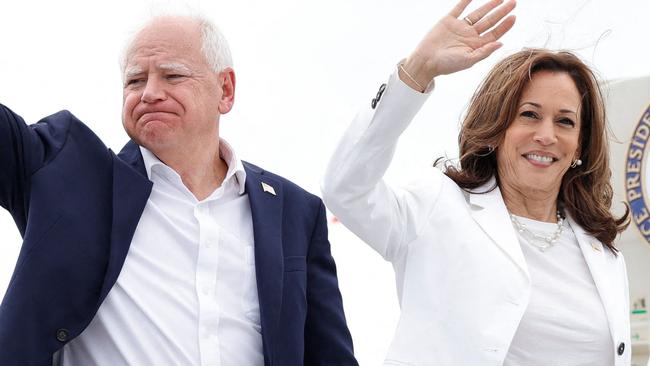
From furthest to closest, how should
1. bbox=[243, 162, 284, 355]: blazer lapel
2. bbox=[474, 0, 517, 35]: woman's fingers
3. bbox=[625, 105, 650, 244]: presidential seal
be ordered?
bbox=[625, 105, 650, 244]: presidential seal < bbox=[474, 0, 517, 35]: woman's fingers < bbox=[243, 162, 284, 355]: blazer lapel

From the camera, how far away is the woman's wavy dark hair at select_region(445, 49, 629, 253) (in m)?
3.60

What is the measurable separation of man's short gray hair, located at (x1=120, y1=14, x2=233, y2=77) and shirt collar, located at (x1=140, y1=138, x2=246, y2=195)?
25 cm

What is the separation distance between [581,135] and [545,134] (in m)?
0.33

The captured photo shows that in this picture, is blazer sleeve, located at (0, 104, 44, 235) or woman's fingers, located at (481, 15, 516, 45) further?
woman's fingers, located at (481, 15, 516, 45)

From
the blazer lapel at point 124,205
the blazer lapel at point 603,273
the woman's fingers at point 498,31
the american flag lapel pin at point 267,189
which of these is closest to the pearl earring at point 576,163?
the blazer lapel at point 603,273

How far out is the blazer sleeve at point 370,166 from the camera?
A: 3.12 meters

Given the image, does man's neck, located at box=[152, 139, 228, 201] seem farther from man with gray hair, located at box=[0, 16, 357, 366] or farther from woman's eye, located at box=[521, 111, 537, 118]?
woman's eye, located at box=[521, 111, 537, 118]

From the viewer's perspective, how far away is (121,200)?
3.03 m

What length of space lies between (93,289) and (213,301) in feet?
1.12

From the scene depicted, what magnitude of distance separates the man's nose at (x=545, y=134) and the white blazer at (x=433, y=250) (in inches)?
9.8

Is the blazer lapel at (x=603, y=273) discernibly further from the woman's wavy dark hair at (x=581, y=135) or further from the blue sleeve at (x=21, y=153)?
the blue sleeve at (x=21, y=153)

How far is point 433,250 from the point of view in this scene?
336cm

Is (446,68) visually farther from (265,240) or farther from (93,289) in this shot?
(93,289)

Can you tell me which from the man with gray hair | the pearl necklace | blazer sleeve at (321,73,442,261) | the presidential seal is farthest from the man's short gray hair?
the presidential seal
